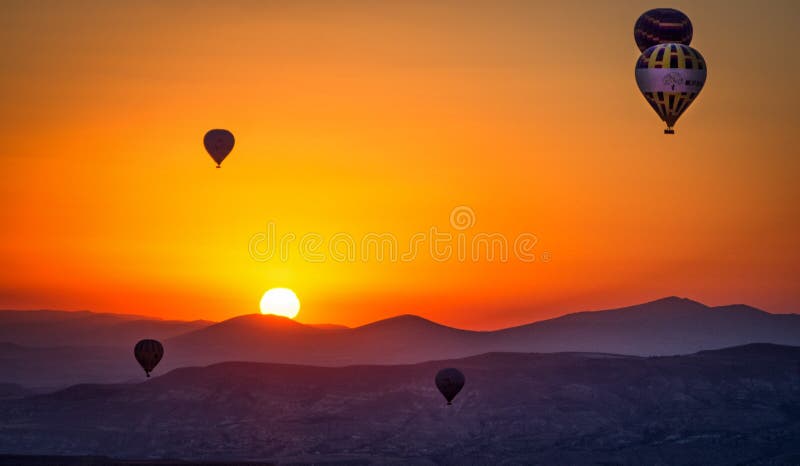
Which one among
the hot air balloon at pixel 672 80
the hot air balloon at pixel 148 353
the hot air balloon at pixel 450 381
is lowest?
the hot air balloon at pixel 450 381

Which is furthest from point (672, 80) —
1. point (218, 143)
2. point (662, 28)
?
point (218, 143)

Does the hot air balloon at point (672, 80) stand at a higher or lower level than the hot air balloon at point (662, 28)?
lower

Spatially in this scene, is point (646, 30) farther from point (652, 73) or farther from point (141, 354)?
point (141, 354)

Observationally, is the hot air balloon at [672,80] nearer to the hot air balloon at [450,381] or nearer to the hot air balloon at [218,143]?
the hot air balloon at [218,143]

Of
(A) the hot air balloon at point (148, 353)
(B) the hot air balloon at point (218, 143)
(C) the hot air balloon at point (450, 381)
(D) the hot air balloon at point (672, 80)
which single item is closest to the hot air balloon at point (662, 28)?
(D) the hot air balloon at point (672, 80)

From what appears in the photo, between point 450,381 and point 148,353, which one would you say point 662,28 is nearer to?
point 450,381

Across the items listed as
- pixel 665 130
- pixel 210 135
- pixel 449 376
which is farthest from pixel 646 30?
pixel 449 376

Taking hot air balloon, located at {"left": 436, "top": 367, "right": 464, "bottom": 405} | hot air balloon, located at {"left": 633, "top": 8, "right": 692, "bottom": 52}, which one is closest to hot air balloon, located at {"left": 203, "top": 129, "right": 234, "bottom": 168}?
hot air balloon, located at {"left": 633, "top": 8, "right": 692, "bottom": 52}
